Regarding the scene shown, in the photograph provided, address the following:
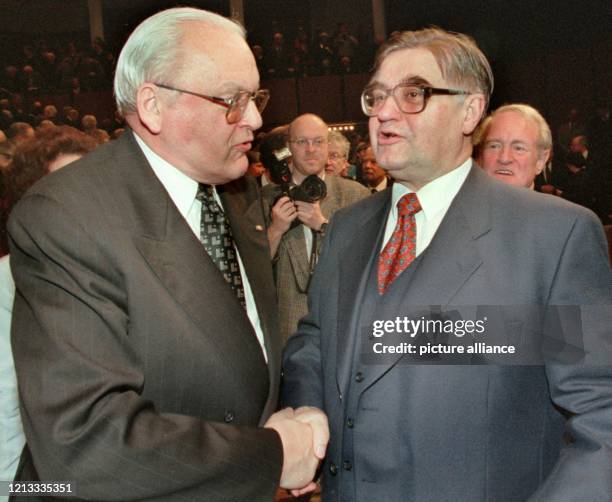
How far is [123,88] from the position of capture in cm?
157

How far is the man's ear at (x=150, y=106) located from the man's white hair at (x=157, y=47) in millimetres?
16

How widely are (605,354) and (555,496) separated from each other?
273mm

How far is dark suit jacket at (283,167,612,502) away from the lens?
54.4 inches

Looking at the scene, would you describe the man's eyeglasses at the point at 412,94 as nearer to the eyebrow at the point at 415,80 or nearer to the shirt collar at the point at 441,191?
the eyebrow at the point at 415,80

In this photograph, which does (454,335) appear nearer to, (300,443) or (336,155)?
(300,443)

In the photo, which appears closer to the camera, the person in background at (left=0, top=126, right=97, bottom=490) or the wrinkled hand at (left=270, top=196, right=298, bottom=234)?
the person in background at (left=0, top=126, right=97, bottom=490)

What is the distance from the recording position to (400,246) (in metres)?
1.65

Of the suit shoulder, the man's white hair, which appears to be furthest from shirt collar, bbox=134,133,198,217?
the suit shoulder

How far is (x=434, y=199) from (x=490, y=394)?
1.51 ft

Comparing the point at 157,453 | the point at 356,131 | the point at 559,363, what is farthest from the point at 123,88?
the point at 356,131

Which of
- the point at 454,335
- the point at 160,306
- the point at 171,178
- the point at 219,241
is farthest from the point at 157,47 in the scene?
the point at 454,335

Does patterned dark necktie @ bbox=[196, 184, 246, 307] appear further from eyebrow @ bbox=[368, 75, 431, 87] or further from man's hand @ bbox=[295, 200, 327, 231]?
man's hand @ bbox=[295, 200, 327, 231]

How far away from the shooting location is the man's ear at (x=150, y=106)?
154 cm

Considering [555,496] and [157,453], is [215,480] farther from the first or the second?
[555,496]
